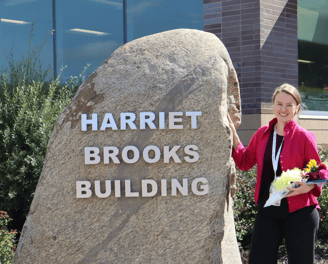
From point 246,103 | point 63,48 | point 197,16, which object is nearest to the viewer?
point 246,103

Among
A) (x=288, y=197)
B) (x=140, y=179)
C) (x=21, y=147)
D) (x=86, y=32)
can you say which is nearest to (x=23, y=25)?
(x=86, y=32)

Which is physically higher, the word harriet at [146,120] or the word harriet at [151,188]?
the word harriet at [146,120]

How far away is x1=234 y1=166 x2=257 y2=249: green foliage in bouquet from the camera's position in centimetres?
616

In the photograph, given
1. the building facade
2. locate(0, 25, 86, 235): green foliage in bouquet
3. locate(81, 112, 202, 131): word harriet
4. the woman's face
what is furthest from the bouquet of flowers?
the building facade

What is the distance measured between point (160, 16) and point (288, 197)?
252 inches

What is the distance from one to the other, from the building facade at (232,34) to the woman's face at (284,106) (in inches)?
176

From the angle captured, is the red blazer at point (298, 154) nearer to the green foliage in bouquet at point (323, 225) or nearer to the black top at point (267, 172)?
the black top at point (267, 172)

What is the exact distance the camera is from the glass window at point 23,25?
10.1 m

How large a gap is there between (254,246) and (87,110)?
5.82 ft

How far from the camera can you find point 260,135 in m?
3.90

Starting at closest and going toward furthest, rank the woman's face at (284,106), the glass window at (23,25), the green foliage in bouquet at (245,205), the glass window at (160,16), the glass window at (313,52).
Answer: the woman's face at (284,106), the green foliage in bouquet at (245,205), the glass window at (160,16), the glass window at (313,52), the glass window at (23,25)

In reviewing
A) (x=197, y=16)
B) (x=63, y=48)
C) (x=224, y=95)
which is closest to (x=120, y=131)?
(x=224, y=95)

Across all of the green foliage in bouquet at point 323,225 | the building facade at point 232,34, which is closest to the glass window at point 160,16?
the building facade at point 232,34

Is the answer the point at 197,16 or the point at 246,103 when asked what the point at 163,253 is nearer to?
the point at 246,103
